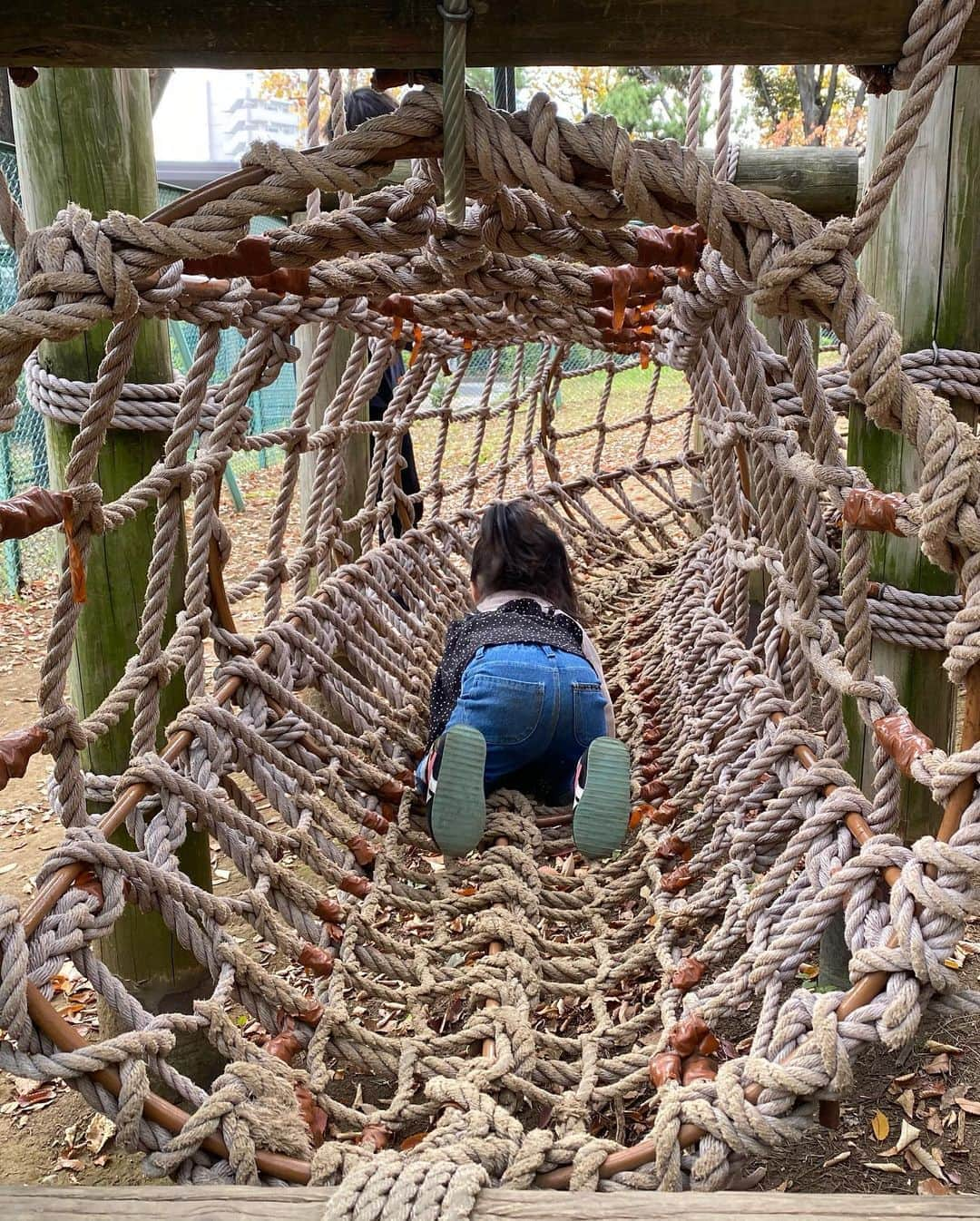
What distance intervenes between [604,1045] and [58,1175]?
38.1 inches

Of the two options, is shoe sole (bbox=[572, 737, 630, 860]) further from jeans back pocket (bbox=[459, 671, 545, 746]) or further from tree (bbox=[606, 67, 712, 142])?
tree (bbox=[606, 67, 712, 142])

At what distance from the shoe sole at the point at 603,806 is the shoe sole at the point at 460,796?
162mm

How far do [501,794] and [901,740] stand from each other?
3.20ft

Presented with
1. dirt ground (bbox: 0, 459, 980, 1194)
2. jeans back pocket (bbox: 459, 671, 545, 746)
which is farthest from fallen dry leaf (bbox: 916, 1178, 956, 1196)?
jeans back pocket (bbox: 459, 671, 545, 746)

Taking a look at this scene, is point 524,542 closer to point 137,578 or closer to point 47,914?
point 137,578

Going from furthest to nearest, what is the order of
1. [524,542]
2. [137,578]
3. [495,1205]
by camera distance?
[524,542] < [137,578] < [495,1205]

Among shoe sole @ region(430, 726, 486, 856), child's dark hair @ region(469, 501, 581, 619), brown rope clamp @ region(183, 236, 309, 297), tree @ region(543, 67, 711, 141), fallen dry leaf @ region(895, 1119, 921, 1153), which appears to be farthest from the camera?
tree @ region(543, 67, 711, 141)

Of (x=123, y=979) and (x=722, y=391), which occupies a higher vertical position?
(x=722, y=391)

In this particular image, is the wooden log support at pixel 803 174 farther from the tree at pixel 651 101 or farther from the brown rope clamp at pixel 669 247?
the tree at pixel 651 101

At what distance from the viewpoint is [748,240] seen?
106cm

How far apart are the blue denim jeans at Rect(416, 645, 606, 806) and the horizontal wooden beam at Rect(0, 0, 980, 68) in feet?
3.60

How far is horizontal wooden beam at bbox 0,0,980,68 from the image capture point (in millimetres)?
921

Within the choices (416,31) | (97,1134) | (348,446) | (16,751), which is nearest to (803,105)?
(348,446)

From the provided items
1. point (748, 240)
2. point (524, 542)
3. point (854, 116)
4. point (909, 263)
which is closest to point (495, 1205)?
point (748, 240)
